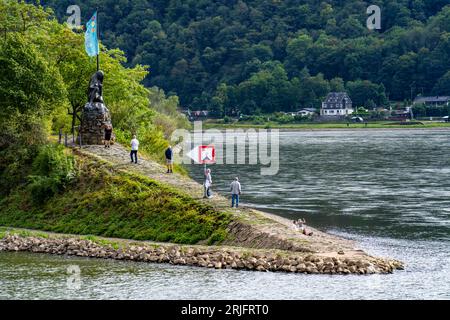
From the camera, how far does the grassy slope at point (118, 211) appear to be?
159ft

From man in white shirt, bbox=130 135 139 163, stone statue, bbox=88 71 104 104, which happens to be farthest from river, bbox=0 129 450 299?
stone statue, bbox=88 71 104 104

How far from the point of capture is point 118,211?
5294 centimetres

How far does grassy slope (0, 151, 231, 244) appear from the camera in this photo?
48.4 m

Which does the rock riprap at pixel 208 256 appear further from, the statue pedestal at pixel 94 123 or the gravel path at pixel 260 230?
the statue pedestal at pixel 94 123

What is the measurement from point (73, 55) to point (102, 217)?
2169 cm

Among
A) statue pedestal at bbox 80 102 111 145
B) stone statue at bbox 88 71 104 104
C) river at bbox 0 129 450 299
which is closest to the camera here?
river at bbox 0 129 450 299

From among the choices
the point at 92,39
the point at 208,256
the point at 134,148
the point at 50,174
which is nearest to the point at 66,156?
the point at 50,174

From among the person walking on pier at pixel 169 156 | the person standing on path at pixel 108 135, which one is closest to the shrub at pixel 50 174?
the person standing on path at pixel 108 135

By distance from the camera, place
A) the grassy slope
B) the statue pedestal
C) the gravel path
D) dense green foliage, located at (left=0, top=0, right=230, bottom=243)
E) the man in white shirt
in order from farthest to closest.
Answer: the statue pedestal → the man in white shirt → dense green foliage, located at (left=0, top=0, right=230, bottom=243) → the grassy slope → the gravel path

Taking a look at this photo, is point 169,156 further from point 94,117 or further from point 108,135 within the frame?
point 94,117

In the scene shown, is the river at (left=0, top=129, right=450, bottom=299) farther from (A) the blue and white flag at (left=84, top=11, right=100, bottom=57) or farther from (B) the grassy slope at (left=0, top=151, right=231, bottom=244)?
(A) the blue and white flag at (left=84, top=11, right=100, bottom=57)

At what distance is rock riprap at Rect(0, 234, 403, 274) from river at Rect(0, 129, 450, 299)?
26.8 inches
